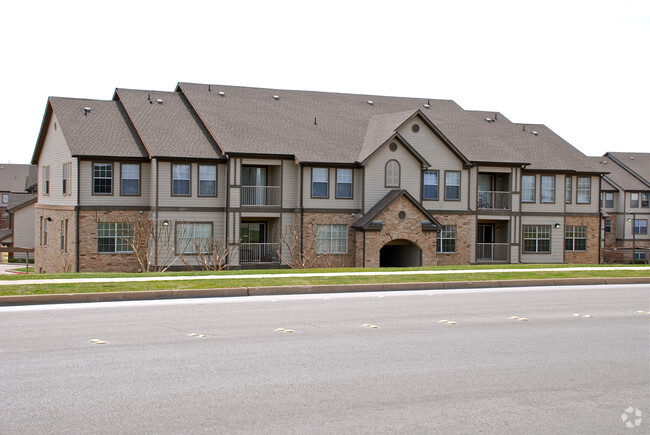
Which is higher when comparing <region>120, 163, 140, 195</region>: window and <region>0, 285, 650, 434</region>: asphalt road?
<region>120, 163, 140, 195</region>: window

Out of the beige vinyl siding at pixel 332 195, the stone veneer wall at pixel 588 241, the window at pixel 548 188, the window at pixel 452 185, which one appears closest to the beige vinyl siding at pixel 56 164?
the beige vinyl siding at pixel 332 195

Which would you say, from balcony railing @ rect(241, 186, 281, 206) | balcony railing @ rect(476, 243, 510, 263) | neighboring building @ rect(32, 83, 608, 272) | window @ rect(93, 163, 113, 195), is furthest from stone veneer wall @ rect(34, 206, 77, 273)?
balcony railing @ rect(476, 243, 510, 263)

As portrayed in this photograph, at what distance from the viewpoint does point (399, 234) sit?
1313 inches

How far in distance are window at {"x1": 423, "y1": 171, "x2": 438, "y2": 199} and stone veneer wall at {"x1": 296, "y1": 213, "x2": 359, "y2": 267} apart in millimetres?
4041

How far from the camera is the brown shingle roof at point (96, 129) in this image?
3169cm

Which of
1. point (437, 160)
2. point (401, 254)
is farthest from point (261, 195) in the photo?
point (437, 160)

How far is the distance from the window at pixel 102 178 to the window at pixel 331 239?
375 inches

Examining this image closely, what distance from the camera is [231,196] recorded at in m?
32.6

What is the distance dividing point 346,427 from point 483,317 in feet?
26.9

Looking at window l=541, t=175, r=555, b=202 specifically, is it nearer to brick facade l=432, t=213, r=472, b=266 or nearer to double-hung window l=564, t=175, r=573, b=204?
double-hung window l=564, t=175, r=573, b=204

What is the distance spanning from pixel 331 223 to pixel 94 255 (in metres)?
10.7

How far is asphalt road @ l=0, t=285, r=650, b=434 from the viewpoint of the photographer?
24.4ft

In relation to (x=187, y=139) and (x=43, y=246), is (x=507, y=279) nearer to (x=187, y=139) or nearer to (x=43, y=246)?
(x=187, y=139)

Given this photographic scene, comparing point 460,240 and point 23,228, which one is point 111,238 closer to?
point 460,240
